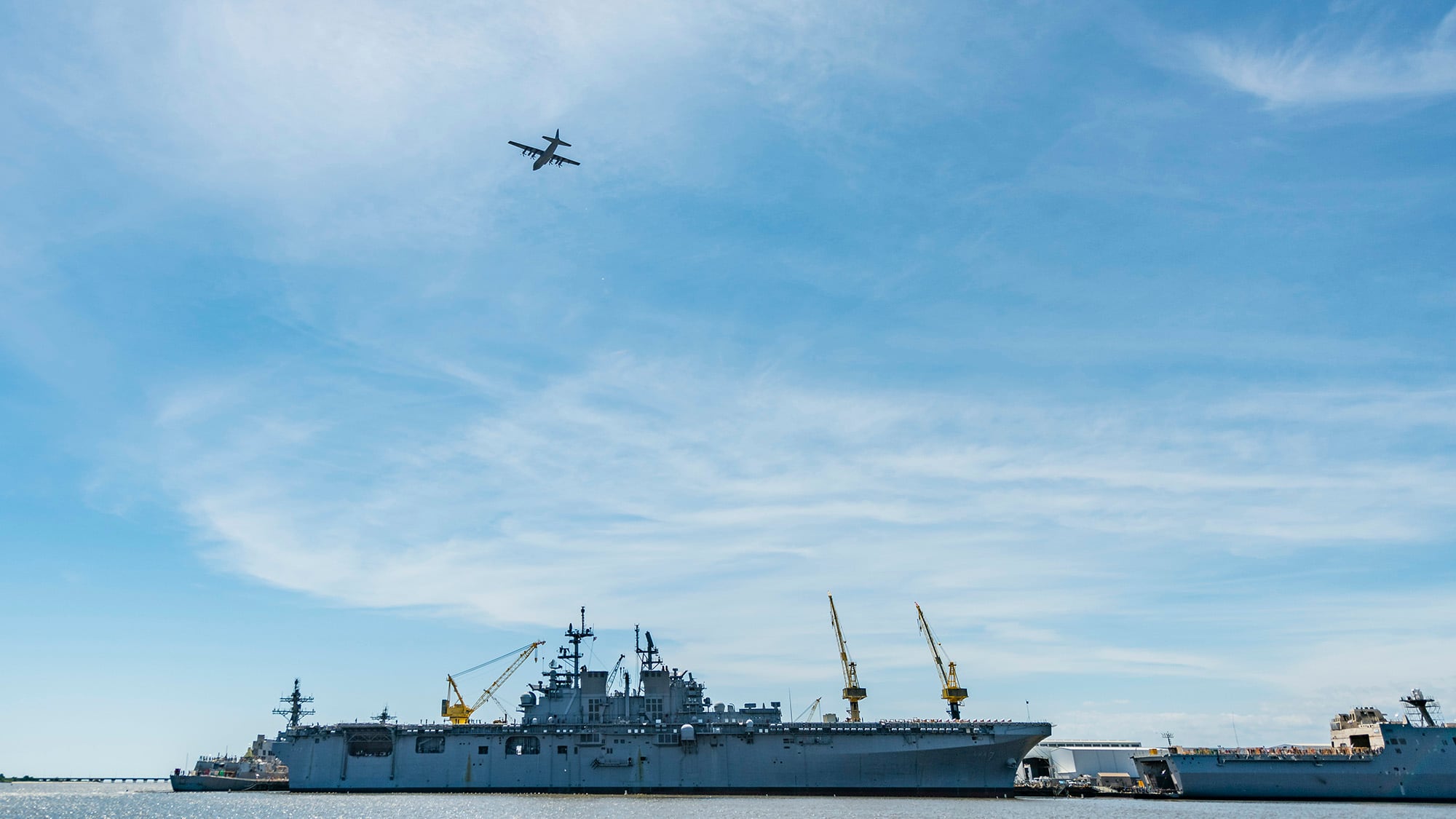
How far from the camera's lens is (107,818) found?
200 feet

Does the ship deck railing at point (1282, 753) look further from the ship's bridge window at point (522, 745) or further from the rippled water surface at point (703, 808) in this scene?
the ship's bridge window at point (522, 745)

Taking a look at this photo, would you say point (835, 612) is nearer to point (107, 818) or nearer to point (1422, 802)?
point (1422, 802)

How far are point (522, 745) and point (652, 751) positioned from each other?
10.3 metres

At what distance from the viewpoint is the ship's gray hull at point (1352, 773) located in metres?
58.1

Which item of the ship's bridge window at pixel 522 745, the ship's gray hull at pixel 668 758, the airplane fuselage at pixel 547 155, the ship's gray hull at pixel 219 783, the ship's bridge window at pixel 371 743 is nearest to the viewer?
the airplane fuselage at pixel 547 155

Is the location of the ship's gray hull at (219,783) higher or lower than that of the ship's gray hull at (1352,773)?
lower

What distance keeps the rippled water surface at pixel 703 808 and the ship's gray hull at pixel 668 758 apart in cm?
153

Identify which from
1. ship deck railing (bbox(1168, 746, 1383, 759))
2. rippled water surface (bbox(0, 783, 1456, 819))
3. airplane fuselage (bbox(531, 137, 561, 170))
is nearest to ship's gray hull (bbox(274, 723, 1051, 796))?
rippled water surface (bbox(0, 783, 1456, 819))

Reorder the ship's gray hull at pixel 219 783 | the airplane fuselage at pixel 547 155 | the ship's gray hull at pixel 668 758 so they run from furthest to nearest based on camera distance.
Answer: the ship's gray hull at pixel 219 783 → the ship's gray hull at pixel 668 758 → the airplane fuselage at pixel 547 155

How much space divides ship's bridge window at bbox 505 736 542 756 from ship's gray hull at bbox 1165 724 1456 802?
162ft

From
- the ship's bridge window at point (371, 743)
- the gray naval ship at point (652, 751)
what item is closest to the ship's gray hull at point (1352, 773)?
the gray naval ship at point (652, 751)

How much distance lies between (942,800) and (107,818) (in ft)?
190

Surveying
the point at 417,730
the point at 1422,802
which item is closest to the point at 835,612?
the point at 417,730

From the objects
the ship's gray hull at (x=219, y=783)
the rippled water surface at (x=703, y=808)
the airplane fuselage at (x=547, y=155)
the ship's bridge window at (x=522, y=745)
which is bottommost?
the ship's gray hull at (x=219, y=783)
